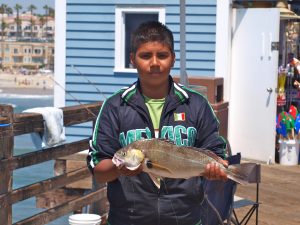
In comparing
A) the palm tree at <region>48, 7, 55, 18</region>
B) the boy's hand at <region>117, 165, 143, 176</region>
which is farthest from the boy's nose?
the palm tree at <region>48, 7, 55, 18</region>

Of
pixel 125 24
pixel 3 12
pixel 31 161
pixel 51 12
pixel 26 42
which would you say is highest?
pixel 3 12

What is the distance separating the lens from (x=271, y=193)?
25.9 feet

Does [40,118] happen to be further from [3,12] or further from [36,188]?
[3,12]

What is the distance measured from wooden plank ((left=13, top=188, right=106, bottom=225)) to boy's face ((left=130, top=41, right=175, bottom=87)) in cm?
236

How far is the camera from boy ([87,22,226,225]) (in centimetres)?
288

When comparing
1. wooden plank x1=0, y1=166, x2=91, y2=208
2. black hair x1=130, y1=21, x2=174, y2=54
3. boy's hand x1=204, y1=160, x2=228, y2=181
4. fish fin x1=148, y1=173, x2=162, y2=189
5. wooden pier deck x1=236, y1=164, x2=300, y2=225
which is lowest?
wooden pier deck x1=236, y1=164, x2=300, y2=225

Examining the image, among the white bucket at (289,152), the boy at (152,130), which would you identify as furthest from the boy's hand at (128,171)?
the white bucket at (289,152)

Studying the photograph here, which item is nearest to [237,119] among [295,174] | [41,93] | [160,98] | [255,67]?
[255,67]

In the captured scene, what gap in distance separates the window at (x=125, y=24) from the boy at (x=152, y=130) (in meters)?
8.12

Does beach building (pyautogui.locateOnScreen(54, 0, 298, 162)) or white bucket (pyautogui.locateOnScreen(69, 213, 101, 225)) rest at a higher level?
beach building (pyautogui.locateOnScreen(54, 0, 298, 162))

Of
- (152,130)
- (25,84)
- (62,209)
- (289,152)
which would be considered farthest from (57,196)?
(25,84)

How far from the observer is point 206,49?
1076cm

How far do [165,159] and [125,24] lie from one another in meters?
8.71

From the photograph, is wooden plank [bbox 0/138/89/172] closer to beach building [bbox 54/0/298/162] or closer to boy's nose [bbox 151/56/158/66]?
boy's nose [bbox 151/56/158/66]
